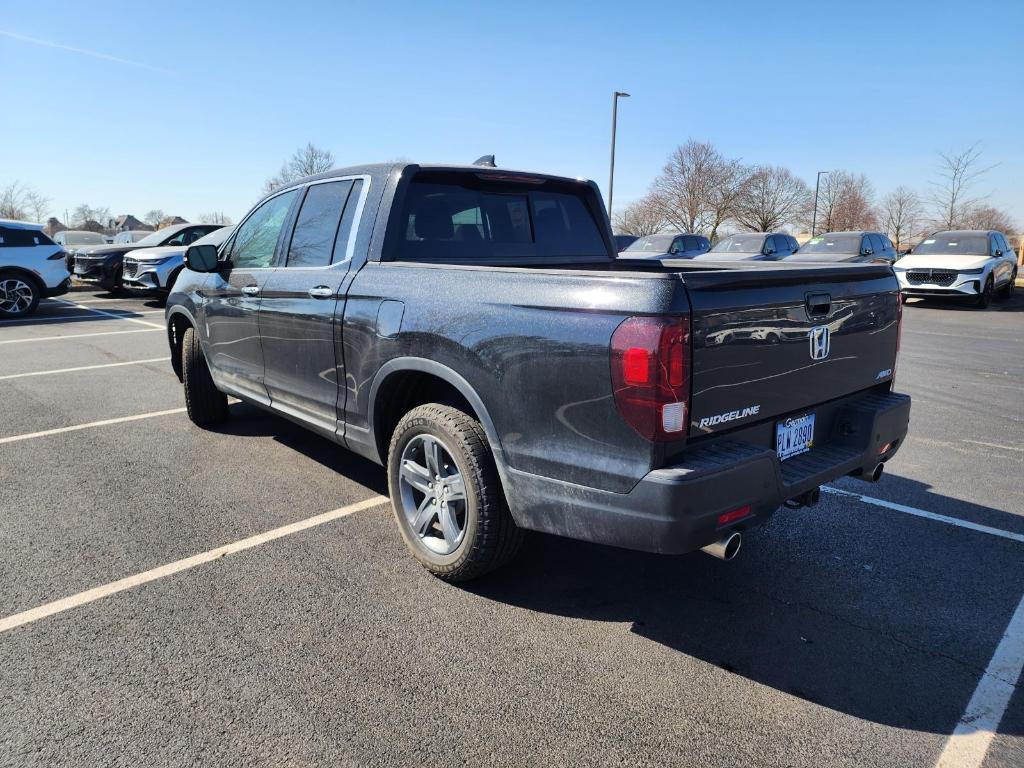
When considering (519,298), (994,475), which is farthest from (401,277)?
(994,475)

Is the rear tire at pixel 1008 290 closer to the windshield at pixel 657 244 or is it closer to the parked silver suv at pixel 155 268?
the windshield at pixel 657 244

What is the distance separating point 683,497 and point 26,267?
1525 centimetres

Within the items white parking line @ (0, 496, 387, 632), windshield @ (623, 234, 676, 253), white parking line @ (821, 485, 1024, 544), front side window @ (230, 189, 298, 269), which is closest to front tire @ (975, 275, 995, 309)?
windshield @ (623, 234, 676, 253)

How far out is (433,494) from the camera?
3.35 m

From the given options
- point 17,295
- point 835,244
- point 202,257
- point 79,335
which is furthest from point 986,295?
point 17,295

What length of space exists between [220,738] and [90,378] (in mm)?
6894

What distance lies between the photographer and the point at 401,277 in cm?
343

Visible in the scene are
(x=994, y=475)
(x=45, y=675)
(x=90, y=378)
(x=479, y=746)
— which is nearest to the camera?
(x=479, y=746)

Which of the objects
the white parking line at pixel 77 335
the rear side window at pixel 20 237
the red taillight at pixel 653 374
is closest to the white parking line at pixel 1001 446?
the red taillight at pixel 653 374

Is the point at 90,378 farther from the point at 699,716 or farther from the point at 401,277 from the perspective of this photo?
the point at 699,716

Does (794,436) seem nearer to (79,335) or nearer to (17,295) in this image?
(79,335)

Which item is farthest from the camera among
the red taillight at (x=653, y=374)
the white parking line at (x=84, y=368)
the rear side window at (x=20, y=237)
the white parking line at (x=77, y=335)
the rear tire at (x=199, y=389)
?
the rear side window at (x=20, y=237)

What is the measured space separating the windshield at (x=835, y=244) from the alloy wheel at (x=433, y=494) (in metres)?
17.6

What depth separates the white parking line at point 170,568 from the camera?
303 centimetres
